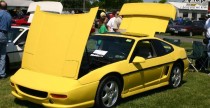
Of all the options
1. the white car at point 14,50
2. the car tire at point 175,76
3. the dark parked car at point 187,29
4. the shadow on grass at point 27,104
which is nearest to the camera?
the shadow on grass at point 27,104

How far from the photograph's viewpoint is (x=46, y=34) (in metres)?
6.41

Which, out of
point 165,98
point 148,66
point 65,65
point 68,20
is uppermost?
point 68,20

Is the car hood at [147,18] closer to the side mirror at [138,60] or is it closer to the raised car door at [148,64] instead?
Answer: the raised car door at [148,64]

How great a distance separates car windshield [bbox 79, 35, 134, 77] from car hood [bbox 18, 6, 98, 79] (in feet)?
1.08

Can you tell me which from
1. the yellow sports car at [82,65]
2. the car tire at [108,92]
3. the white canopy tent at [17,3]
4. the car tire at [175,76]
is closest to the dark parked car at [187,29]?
the white canopy tent at [17,3]

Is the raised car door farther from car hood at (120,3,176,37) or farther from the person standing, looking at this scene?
the person standing

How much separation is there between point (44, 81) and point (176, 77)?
11.8 ft

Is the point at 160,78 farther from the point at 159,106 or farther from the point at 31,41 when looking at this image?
the point at 31,41

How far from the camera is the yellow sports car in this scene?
5.86 m

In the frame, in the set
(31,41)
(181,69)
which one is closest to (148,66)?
(181,69)

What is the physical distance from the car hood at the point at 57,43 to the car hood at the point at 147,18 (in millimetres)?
2975

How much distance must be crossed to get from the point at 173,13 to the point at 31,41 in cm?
371

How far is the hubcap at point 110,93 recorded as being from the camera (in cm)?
629

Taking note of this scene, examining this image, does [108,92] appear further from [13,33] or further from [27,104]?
[13,33]
